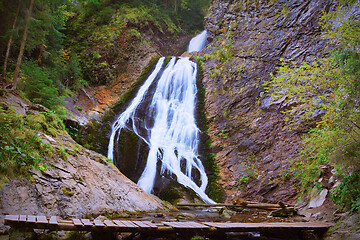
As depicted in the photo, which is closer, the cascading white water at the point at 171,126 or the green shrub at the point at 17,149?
the green shrub at the point at 17,149

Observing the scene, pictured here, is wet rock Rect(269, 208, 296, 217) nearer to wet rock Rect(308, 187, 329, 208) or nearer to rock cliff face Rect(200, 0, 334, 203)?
wet rock Rect(308, 187, 329, 208)

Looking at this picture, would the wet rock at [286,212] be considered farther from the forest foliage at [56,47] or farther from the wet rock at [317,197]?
the forest foliage at [56,47]

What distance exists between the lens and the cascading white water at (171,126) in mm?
11906

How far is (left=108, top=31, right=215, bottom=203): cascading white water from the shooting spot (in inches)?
469

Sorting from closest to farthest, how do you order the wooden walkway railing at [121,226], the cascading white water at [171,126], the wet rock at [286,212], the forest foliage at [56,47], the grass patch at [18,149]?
the wooden walkway railing at [121,226], the grass patch at [18,149], the forest foliage at [56,47], the wet rock at [286,212], the cascading white water at [171,126]

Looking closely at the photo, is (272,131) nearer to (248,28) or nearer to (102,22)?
(248,28)

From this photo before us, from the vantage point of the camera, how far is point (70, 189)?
5262 millimetres

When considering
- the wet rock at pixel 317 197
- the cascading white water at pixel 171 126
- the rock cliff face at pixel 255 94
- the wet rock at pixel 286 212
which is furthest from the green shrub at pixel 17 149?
the rock cliff face at pixel 255 94

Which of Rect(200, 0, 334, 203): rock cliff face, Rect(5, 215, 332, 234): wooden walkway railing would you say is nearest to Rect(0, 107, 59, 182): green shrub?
Rect(5, 215, 332, 234): wooden walkway railing

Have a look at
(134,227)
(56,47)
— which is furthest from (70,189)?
(56,47)

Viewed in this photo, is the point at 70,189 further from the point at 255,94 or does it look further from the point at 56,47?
the point at 56,47

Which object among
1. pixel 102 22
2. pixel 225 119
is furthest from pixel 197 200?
pixel 102 22

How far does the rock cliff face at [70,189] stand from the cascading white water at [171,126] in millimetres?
3720

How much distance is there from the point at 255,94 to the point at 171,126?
600 centimetres
